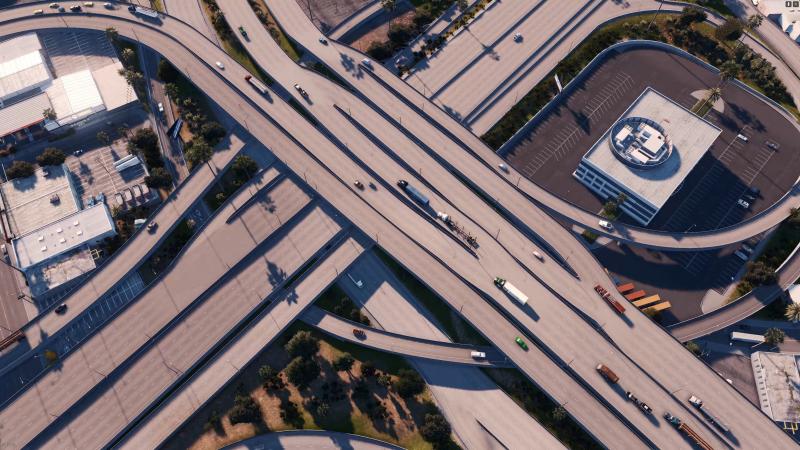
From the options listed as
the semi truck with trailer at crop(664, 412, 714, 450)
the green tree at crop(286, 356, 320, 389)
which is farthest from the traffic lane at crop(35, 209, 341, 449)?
the semi truck with trailer at crop(664, 412, 714, 450)

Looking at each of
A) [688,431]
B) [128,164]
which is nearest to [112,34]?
[128,164]

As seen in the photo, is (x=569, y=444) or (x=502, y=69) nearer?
(x=569, y=444)

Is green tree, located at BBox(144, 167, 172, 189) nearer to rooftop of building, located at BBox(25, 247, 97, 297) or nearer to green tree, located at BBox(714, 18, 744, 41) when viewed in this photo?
rooftop of building, located at BBox(25, 247, 97, 297)

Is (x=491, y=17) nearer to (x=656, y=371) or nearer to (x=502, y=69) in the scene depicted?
(x=502, y=69)

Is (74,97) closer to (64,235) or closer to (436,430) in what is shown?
(64,235)

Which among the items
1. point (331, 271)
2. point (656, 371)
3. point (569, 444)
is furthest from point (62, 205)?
point (656, 371)

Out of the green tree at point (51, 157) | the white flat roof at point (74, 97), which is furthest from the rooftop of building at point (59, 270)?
the white flat roof at point (74, 97)

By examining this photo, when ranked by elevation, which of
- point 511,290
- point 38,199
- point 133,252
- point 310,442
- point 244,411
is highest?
point 38,199
